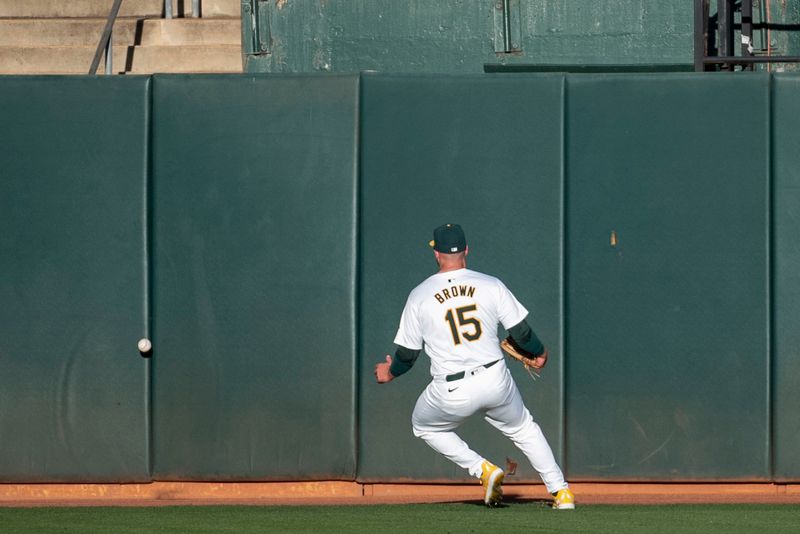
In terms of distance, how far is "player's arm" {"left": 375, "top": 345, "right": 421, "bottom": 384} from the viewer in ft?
22.1

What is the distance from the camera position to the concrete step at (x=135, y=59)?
10648 millimetres

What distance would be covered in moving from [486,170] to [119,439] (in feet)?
9.39

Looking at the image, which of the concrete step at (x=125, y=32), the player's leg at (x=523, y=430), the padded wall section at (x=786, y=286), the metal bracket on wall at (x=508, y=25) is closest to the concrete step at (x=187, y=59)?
the concrete step at (x=125, y=32)

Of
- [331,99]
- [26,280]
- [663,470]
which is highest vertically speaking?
[331,99]

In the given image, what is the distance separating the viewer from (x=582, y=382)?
25.5 ft

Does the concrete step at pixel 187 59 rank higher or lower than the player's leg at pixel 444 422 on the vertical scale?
higher

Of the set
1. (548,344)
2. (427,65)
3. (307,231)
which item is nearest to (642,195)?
(548,344)

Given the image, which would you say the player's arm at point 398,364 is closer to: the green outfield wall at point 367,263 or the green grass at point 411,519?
the green grass at point 411,519

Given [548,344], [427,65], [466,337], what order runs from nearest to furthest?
[466,337], [548,344], [427,65]

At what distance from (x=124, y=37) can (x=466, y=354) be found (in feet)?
19.1

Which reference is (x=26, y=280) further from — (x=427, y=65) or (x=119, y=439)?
(x=427, y=65)

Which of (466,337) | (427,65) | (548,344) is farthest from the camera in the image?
(427,65)

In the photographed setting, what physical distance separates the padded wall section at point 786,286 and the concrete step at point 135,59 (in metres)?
4.83

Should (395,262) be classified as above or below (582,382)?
above
